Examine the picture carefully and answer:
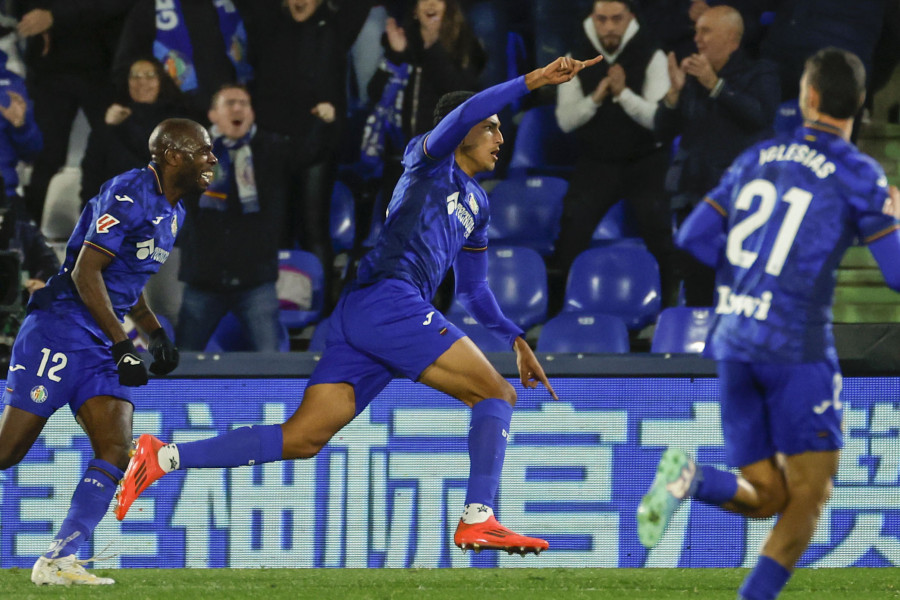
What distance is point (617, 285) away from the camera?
Result: 8.00 meters

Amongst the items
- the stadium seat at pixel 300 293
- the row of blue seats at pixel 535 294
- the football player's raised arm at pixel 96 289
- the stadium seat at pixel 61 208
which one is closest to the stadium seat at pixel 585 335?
the row of blue seats at pixel 535 294

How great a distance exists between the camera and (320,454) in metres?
5.88

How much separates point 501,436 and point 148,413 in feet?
6.30

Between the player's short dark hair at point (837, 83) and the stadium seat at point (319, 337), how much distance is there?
13.8ft

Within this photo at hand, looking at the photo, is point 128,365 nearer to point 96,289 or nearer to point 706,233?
point 96,289

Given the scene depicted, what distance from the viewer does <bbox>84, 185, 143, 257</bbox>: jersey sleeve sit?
4.98m

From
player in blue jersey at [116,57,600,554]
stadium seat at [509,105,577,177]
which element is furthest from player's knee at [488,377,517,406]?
stadium seat at [509,105,577,177]

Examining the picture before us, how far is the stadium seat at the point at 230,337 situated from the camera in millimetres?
7758

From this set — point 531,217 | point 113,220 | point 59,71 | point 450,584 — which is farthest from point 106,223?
point 59,71

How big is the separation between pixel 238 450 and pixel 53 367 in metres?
0.91

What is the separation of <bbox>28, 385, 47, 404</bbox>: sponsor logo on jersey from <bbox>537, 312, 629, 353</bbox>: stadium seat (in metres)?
3.13

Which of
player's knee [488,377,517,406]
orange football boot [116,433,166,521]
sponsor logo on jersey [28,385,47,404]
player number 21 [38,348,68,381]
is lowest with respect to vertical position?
orange football boot [116,433,166,521]

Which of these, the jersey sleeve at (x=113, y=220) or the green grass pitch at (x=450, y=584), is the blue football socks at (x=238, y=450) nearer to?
the green grass pitch at (x=450, y=584)

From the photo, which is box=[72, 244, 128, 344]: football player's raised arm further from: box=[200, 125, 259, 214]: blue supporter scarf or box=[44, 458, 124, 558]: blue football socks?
box=[200, 125, 259, 214]: blue supporter scarf
